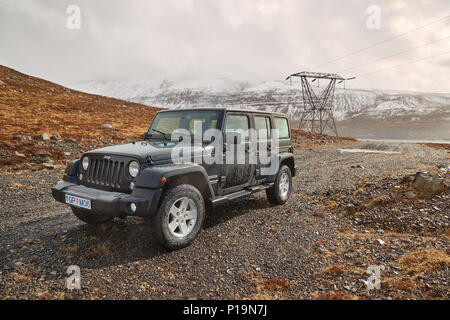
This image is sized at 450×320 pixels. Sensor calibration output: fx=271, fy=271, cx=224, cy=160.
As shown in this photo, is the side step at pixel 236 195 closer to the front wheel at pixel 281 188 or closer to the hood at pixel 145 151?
the front wheel at pixel 281 188

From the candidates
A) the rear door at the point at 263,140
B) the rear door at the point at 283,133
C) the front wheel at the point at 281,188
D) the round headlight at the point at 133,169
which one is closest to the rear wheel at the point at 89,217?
the round headlight at the point at 133,169

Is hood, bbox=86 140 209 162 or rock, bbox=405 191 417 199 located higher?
hood, bbox=86 140 209 162

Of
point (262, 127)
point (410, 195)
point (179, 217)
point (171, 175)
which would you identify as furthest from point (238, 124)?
point (410, 195)

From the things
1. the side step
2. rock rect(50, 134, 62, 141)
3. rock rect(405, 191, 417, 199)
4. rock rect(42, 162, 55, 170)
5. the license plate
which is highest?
rock rect(50, 134, 62, 141)

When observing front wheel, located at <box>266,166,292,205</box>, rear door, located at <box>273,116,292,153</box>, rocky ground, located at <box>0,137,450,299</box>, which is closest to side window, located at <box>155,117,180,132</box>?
rocky ground, located at <box>0,137,450,299</box>

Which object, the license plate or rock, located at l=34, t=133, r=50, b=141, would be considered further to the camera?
rock, located at l=34, t=133, r=50, b=141

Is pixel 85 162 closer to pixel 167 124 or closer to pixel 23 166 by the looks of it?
pixel 167 124

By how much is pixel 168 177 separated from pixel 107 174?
1073 millimetres

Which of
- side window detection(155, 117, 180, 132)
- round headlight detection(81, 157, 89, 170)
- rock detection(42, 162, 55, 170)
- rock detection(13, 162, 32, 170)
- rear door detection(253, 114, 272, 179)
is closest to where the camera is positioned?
round headlight detection(81, 157, 89, 170)

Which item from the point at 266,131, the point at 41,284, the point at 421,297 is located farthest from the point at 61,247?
the point at 421,297

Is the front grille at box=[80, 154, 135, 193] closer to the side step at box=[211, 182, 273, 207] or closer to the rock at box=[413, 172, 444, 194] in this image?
the side step at box=[211, 182, 273, 207]

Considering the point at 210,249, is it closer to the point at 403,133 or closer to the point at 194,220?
the point at 194,220

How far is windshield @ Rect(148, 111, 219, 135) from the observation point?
5.07 m
